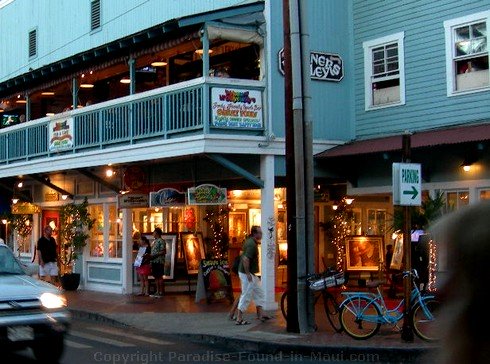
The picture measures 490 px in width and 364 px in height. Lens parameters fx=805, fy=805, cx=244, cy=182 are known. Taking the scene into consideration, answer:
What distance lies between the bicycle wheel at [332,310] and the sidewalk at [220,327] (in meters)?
0.16

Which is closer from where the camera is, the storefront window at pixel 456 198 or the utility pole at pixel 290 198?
the utility pole at pixel 290 198

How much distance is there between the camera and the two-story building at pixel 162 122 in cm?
1758

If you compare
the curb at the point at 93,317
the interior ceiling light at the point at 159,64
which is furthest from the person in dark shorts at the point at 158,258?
the interior ceiling light at the point at 159,64

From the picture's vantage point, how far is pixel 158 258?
2088 cm

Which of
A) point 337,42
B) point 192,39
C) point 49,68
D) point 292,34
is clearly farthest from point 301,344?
point 49,68

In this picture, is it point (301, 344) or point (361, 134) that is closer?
point (301, 344)

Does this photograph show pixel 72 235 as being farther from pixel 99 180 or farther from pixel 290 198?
pixel 290 198

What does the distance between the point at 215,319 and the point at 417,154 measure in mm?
5738

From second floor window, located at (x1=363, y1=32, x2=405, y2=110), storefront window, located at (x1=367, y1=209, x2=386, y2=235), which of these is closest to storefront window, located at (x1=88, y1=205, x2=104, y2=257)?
storefront window, located at (x1=367, y1=209, x2=386, y2=235)

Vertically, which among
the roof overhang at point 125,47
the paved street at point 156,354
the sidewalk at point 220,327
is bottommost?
the paved street at point 156,354

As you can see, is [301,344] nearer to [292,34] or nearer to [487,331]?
[292,34]

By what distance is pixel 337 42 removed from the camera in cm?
1956

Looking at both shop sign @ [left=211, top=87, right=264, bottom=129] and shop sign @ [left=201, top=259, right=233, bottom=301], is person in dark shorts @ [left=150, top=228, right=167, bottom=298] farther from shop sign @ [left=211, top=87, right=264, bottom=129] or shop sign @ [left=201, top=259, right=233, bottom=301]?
shop sign @ [left=211, top=87, right=264, bottom=129]

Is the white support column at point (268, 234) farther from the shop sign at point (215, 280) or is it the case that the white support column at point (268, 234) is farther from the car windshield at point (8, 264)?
the car windshield at point (8, 264)
